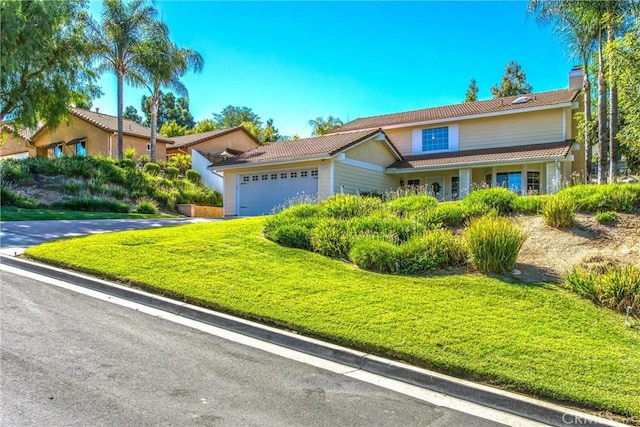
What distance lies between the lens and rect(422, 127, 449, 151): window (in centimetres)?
2408

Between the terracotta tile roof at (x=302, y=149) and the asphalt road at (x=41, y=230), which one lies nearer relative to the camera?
the asphalt road at (x=41, y=230)

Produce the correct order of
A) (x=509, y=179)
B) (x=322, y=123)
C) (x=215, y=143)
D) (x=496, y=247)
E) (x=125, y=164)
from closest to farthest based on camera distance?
(x=496, y=247) < (x=509, y=179) < (x=125, y=164) < (x=215, y=143) < (x=322, y=123)

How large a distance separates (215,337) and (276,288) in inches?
62.3

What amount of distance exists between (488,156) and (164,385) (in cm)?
2002

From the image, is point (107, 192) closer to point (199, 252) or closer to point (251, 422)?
point (199, 252)

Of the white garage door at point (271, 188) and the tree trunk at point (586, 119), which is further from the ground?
the tree trunk at point (586, 119)

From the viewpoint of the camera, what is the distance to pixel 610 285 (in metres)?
5.89

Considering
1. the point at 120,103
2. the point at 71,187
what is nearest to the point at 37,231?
the point at 71,187

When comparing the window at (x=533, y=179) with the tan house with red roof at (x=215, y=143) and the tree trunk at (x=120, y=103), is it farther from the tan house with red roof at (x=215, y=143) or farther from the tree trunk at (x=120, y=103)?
the tree trunk at (x=120, y=103)

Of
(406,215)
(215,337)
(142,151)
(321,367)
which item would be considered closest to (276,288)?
(215,337)

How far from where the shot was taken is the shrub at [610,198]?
8.80 m

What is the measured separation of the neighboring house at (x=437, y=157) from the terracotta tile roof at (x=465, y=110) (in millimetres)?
71

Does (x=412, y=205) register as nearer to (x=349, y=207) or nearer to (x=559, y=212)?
(x=349, y=207)

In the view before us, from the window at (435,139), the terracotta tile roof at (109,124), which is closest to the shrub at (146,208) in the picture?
the terracotta tile roof at (109,124)
